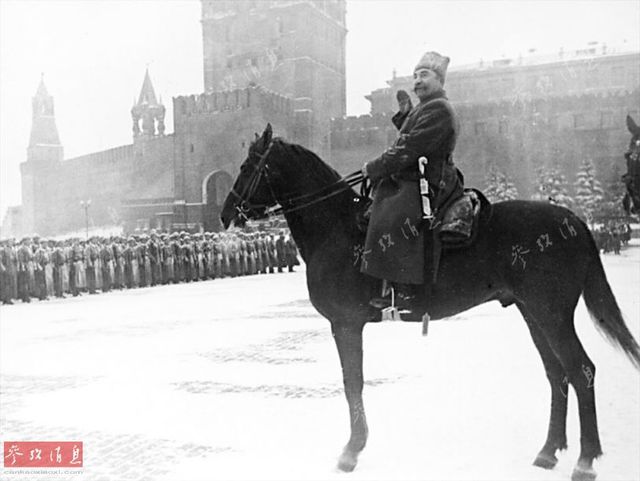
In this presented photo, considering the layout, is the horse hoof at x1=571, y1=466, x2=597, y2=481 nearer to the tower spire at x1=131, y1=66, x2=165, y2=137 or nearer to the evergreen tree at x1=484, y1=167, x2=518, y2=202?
the evergreen tree at x1=484, y1=167, x2=518, y2=202

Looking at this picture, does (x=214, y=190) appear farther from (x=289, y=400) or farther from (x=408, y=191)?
(x=408, y=191)

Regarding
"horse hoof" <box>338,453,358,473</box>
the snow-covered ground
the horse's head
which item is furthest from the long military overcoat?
the snow-covered ground

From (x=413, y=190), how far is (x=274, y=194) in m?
0.82

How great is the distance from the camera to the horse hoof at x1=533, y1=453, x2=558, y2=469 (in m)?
3.90

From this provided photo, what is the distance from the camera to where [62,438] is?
15.2 ft

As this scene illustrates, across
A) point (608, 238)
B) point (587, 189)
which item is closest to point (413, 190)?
point (608, 238)

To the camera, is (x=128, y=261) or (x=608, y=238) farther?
(x=608, y=238)

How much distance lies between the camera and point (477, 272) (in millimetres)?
3863

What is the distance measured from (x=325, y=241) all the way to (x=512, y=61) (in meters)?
46.3

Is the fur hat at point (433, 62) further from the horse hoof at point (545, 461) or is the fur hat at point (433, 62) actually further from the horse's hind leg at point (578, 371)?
the horse hoof at point (545, 461)

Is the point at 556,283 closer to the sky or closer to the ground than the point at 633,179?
closer to the ground

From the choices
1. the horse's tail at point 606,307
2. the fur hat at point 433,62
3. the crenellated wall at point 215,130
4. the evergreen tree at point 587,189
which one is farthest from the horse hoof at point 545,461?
the evergreen tree at point 587,189

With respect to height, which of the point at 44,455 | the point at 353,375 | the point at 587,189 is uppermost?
the point at 587,189

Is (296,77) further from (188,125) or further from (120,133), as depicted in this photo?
(120,133)
